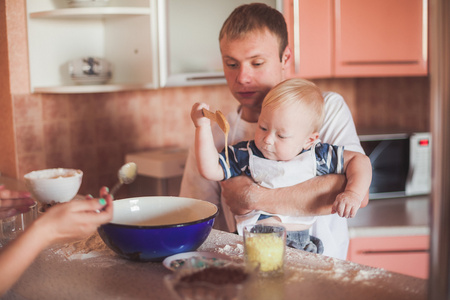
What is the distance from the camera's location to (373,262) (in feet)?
7.40

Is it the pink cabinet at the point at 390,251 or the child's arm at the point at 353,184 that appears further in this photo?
the pink cabinet at the point at 390,251

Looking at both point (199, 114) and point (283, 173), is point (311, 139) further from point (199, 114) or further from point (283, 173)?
point (199, 114)

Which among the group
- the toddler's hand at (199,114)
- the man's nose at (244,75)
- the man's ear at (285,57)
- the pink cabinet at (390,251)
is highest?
the man's ear at (285,57)

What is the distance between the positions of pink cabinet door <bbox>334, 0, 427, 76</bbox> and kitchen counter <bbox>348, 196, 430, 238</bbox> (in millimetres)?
639

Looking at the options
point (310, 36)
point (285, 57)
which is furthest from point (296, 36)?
point (285, 57)

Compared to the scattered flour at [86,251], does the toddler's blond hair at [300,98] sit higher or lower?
higher

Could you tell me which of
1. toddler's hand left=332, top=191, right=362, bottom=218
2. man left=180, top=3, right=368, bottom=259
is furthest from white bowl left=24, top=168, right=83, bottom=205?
toddler's hand left=332, top=191, right=362, bottom=218

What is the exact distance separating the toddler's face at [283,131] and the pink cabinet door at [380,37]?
1.15m

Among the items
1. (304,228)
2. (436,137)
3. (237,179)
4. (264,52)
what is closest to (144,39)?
(264,52)

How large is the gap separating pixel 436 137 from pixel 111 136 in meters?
1.97

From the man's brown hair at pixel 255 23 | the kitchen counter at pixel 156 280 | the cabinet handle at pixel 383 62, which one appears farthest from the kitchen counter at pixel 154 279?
the cabinet handle at pixel 383 62

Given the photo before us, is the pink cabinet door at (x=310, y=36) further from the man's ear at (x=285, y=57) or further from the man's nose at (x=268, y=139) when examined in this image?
the man's nose at (x=268, y=139)

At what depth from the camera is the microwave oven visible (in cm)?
251

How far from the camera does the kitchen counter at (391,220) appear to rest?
222 cm
